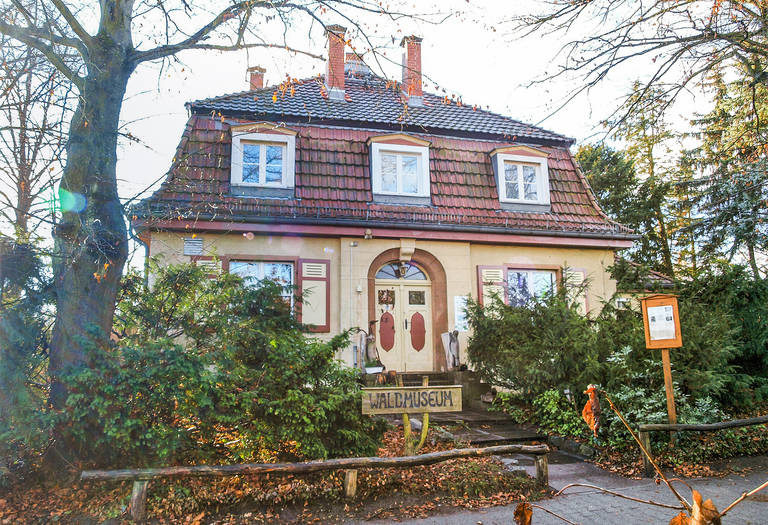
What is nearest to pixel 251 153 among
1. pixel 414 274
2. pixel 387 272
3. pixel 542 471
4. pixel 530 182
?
pixel 387 272

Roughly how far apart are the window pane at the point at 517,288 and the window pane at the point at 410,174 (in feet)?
10.6

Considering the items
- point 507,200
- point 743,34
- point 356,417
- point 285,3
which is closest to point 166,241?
point 285,3

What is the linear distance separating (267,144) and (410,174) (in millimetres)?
3546

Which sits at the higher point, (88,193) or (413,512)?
(88,193)

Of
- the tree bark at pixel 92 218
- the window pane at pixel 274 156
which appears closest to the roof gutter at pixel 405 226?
the window pane at pixel 274 156

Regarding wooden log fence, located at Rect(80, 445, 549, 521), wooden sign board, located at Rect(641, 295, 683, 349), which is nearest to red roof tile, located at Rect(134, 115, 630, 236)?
wooden sign board, located at Rect(641, 295, 683, 349)

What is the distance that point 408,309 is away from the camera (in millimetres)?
12906

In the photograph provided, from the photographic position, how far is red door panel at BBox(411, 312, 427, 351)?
12.8 m

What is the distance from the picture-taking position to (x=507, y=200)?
44.7 ft

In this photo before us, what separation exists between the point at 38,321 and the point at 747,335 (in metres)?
12.3

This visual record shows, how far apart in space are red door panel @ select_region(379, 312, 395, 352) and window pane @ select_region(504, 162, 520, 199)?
4.44 metres

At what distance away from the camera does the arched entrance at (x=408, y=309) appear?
12.6 meters

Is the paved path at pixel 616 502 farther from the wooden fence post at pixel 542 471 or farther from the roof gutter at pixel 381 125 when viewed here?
the roof gutter at pixel 381 125

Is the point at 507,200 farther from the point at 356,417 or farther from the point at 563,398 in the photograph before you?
the point at 356,417
